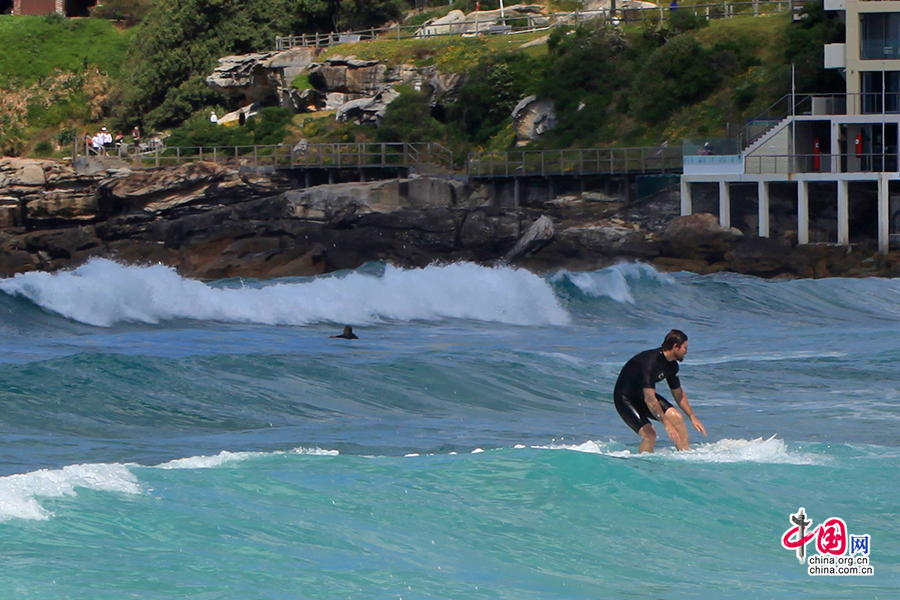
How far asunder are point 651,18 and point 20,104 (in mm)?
30594

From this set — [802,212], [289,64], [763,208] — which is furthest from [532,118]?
[802,212]

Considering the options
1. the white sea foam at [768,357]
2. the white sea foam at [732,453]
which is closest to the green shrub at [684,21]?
the white sea foam at [768,357]

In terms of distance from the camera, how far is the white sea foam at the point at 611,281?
3123 centimetres

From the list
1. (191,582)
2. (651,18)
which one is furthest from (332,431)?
(651,18)

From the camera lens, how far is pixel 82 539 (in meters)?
8.27

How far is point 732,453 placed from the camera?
37.4 feet

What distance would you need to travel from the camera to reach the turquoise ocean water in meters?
8.14

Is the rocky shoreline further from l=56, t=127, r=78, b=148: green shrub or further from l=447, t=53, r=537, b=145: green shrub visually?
l=56, t=127, r=78, b=148: green shrub

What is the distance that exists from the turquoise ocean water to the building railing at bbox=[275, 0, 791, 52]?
25.3 m

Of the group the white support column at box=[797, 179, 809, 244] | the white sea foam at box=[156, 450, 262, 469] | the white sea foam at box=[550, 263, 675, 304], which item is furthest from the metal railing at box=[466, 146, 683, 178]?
the white sea foam at box=[156, 450, 262, 469]

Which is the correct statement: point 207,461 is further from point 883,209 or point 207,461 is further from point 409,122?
point 409,122

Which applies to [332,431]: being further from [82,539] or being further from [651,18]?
[651,18]

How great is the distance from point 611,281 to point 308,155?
17.5 m

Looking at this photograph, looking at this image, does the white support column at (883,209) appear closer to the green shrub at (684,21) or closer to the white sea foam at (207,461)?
the green shrub at (684,21)
